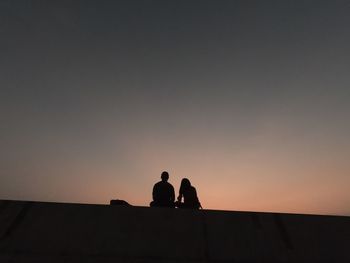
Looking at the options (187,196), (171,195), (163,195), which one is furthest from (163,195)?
(187,196)

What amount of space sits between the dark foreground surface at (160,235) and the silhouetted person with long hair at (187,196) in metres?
1.52

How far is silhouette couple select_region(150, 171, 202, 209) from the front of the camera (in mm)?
8125

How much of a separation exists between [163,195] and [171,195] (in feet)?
0.70

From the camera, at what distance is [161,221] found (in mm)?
6660

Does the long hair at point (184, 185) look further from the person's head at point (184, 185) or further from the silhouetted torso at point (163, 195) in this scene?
the silhouetted torso at point (163, 195)

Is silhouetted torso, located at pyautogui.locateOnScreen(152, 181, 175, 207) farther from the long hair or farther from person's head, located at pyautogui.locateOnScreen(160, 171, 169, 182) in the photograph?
the long hair

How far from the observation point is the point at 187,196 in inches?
335

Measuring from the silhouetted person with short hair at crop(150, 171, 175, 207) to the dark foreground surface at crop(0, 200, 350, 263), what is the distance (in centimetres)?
122

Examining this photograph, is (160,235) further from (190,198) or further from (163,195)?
(190,198)

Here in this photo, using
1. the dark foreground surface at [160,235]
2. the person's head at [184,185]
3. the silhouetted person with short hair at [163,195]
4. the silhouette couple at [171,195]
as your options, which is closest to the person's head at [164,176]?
the silhouette couple at [171,195]

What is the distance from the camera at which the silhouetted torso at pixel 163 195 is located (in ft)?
26.6

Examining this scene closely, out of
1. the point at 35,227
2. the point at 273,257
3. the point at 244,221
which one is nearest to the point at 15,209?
the point at 35,227

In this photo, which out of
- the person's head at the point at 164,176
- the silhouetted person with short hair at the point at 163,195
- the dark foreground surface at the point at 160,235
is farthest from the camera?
the person's head at the point at 164,176

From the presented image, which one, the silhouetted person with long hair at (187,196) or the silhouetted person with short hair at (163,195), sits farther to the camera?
the silhouetted person with long hair at (187,196)
